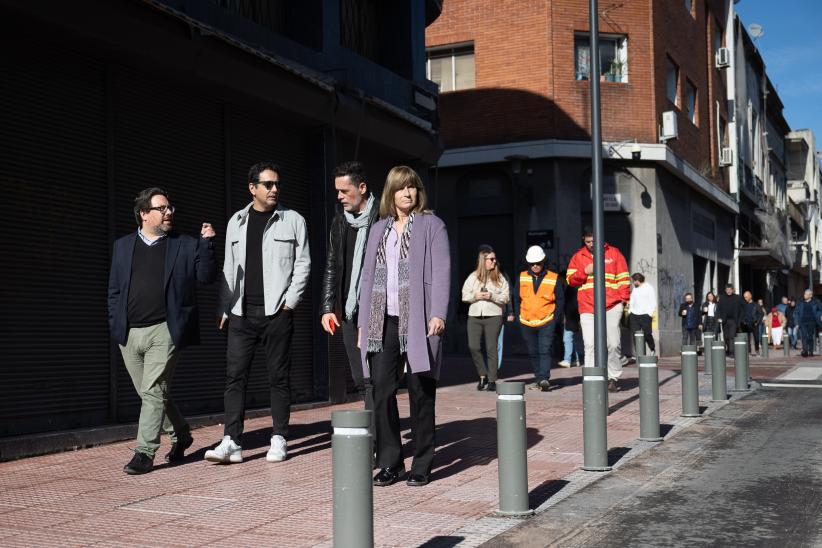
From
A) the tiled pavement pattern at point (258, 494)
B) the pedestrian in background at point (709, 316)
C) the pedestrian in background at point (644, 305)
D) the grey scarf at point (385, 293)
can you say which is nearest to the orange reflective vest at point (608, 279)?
the tiled pavement pattern at point (258, 494)

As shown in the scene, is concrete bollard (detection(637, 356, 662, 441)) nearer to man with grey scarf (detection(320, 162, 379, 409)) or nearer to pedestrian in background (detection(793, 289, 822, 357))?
man with grey scarf (detection(320, 162, 379, 409))

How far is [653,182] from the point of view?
84.2ft

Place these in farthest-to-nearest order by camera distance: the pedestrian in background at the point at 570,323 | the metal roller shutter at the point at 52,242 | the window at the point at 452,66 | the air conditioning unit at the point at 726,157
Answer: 1. the air conditioning unit at the point at 726,157
2. the window at the point at 452,66
3. the pedestrian in background at the point at 570,323
4. the metal roller shutter at the point at 52,242

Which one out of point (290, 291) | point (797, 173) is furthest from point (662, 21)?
point (797, 173)

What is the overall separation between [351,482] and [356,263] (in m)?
3.13

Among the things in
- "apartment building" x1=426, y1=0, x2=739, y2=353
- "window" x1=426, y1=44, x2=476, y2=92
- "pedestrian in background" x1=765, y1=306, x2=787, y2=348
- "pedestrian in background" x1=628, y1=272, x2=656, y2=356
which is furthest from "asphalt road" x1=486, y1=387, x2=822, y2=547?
"pedestrian in background" x1=765, y1=306, x2=787, y2=348

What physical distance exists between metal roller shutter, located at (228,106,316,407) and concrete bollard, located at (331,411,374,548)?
690 centimetres

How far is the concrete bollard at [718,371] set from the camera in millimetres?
11438

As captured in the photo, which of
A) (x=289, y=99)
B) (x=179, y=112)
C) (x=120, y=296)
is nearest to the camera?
(x=120, y=296)

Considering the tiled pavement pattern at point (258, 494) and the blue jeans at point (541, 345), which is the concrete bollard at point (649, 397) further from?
the blue jeans at point (541, 345)

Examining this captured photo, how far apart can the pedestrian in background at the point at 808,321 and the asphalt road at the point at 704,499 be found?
1752cm

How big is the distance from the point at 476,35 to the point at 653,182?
594 centimetres

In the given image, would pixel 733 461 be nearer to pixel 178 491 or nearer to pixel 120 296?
pixel 178 491

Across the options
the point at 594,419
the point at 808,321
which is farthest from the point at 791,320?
the point at 594,419
